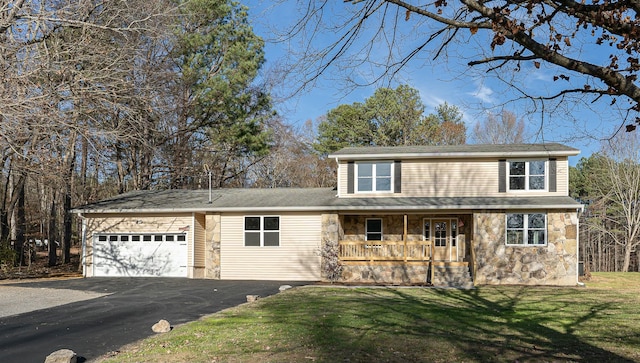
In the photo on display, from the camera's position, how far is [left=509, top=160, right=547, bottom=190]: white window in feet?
61.8

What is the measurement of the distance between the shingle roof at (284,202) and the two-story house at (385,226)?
66mm

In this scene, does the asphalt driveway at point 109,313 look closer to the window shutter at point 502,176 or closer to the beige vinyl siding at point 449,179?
the beige vinyl siding at point 449,179

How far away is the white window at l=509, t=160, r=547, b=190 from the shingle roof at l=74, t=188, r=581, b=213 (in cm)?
68

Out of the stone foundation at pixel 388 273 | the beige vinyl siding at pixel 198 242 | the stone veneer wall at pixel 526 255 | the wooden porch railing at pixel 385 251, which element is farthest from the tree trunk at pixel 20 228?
the stone veneer wall at pixel 526 255

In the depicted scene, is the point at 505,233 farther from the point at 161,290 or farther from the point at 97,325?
the point at 97,325

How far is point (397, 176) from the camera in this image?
1967 cm

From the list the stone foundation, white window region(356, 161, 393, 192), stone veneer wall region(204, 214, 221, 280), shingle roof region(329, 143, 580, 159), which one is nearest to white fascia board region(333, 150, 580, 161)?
shingle roof region(329, 143, 580, 159)

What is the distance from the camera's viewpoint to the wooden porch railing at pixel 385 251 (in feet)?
61.4

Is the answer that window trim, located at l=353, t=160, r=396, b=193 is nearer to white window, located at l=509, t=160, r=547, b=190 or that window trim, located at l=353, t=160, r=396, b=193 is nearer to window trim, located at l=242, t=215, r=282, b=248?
window trim, located at l=242, t=215, r=282, b=248

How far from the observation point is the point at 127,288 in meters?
16.7

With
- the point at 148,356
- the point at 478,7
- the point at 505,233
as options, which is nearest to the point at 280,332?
the point at 148,356

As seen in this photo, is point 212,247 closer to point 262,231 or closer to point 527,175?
point 262,231

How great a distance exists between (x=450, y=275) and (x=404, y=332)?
10696mm

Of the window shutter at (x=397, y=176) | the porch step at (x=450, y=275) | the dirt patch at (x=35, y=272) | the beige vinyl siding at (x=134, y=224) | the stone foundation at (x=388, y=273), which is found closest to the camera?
the porch step at (x=450, y=275)
